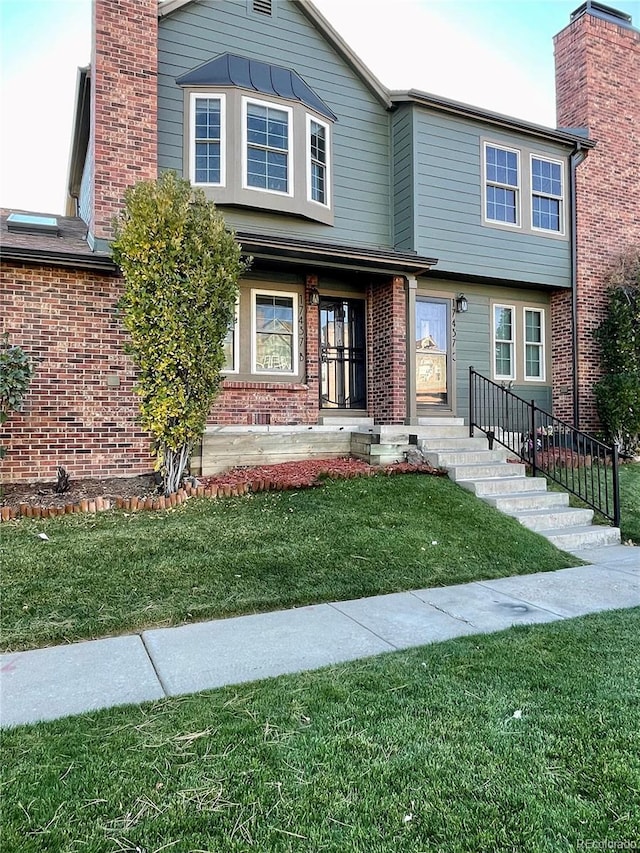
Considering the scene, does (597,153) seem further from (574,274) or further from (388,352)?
(388,352)

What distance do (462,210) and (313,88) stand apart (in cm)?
337

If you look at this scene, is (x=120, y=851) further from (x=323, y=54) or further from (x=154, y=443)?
(x=323, y=54)

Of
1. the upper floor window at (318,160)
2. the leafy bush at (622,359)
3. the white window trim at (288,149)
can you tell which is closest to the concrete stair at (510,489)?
the leafy bush at (622,359)

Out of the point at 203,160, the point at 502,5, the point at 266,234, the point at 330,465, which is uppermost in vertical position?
the point at 502,5

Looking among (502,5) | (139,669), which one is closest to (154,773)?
(139,669)

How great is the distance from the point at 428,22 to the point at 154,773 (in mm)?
10772

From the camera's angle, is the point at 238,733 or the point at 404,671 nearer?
the point at 238,733

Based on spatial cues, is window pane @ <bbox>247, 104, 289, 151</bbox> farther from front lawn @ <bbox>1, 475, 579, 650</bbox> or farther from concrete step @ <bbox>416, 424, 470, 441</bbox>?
front lawn @ <bbox>1, 475, 579, 650</bbox>

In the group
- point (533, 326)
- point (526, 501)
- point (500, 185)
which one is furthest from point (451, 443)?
point (500, 185)

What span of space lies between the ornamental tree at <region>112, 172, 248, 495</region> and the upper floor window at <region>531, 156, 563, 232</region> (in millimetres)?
7104

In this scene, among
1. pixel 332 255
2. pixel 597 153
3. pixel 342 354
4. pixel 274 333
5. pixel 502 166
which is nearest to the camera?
pixel 332 255

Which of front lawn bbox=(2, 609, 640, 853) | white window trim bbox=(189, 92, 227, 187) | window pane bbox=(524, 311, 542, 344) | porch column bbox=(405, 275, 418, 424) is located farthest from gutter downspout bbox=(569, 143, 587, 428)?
front lawn bbox=(2, 609, 640, 853)

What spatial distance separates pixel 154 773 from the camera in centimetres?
201

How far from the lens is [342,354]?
970 centimetres
